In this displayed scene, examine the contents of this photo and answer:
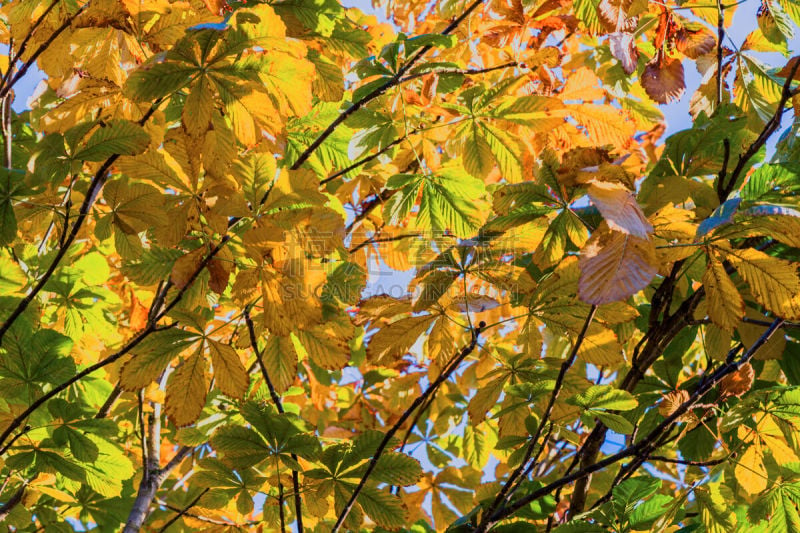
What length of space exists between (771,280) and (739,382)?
0.33 m

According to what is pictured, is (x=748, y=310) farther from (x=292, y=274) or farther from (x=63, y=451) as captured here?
(x=63, y=451)

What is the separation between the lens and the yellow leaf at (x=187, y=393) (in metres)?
1.25

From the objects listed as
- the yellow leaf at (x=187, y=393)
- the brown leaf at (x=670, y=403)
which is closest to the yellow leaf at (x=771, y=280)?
the brown leaf at (x=670, y=403)

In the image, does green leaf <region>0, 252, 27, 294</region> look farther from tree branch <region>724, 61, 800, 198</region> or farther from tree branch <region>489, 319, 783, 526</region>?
tree branch <region>724, 61, 800, 198</region>

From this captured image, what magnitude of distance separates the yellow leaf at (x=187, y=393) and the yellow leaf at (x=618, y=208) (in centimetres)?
87

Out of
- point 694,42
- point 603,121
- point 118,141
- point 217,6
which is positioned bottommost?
point 118,141

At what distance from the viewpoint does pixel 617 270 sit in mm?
910

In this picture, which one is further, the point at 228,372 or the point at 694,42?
the point at 694,42

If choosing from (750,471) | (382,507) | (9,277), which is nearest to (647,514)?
(750,471)

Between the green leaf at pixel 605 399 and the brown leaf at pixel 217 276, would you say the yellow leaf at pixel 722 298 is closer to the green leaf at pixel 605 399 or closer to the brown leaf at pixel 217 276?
the green leaf at pixel 605 399

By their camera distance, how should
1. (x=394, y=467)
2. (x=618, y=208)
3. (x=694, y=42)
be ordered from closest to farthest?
(x=618, y=208)
(x=394, y=467)
(x=694, y=42)

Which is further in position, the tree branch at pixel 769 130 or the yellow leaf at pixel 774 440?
the yellow leaf at pixel 774 440

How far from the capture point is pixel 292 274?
3.79 feet

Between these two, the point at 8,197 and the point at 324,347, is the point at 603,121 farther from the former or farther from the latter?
the point at 8,197
